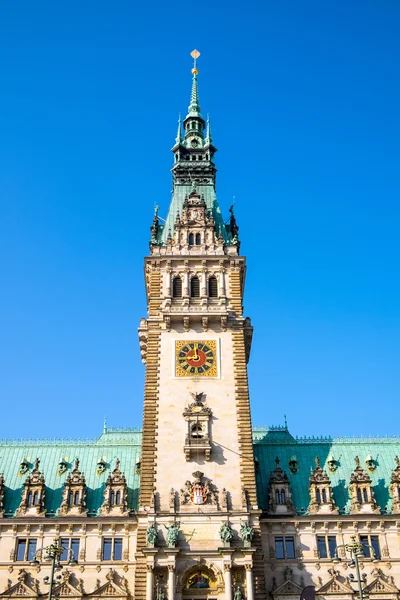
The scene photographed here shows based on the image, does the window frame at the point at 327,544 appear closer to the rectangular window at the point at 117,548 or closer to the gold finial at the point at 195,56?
the rectangular window at the point at 117,548

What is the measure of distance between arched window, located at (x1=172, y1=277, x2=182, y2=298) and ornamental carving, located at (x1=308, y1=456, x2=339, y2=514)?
17.3 metres

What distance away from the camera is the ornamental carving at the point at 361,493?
5359cm

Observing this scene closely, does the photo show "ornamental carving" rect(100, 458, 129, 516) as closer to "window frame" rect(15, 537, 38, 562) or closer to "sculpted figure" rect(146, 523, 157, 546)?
"sculpted figure" rect(146, 523, 157, 546)

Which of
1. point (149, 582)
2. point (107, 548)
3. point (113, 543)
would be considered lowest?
point (149, 582)

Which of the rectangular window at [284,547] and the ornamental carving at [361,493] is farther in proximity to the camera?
the ornamental carving at [361,493]

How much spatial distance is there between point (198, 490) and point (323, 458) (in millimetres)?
13191

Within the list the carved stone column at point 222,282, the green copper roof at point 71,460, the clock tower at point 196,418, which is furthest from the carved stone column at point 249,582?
the carved stone column at point 222,282

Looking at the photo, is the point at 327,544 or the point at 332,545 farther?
the point at 332,545

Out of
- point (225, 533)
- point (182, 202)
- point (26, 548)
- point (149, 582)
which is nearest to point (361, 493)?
point (225, 533)

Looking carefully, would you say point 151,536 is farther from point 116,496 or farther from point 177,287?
point 177,287

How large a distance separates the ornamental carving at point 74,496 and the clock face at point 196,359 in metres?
10.7

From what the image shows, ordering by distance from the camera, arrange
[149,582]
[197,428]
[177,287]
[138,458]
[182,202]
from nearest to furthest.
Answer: [149,582]
[197,428]
[138,458]
[177,287]
[182,202]

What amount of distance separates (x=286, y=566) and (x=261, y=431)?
14116 millimetres

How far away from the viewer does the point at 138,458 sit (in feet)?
192
